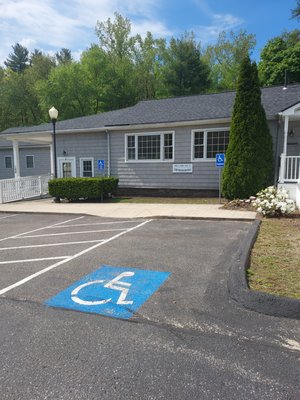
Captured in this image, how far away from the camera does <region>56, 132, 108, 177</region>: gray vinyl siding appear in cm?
1606

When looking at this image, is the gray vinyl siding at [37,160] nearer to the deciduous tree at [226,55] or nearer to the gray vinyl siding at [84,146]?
the gray vinyl siding at [84,146]

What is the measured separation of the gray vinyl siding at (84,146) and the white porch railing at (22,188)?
6.47 ft

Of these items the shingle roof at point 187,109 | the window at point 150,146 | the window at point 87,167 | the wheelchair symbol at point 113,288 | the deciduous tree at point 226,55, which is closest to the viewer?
the wheelchair symbol at point 113,288

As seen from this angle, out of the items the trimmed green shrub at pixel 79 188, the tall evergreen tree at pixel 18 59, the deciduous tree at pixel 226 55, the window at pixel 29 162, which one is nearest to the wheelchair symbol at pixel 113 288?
the trimmed green shrub at pixel 79 188

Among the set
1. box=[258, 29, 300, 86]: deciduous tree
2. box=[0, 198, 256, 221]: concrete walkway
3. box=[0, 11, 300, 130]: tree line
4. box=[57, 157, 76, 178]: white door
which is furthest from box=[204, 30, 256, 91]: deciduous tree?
box=[0, 198, 256, 221]: concrete walkway

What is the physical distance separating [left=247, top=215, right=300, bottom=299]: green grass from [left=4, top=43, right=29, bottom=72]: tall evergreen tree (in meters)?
63.8

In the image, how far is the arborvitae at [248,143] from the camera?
1115 centimetres

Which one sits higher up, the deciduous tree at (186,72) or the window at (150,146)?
the deciduous tree at (186,72)

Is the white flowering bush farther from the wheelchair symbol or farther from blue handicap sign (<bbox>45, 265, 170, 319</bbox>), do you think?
the wheelchair symbol

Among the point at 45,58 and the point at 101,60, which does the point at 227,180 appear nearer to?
the point at 101,60

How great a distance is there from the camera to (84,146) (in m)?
16.5

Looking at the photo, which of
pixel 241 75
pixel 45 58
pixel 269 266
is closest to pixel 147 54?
pixel 45 58

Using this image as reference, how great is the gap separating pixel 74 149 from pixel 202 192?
801cm

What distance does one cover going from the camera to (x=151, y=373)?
7.38 feet
